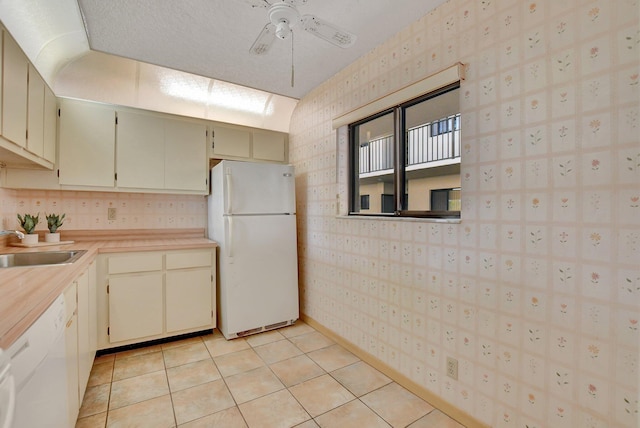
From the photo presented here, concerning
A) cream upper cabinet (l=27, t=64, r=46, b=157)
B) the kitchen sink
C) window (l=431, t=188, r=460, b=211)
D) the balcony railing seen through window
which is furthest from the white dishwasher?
the balcony railing seen through window

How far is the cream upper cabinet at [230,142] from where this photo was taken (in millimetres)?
3029

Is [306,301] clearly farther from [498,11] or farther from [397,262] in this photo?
[498,11]

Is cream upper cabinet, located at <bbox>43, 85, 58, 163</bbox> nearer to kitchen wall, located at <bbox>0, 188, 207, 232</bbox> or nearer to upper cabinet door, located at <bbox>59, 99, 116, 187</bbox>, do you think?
upper cabinet door, located at <bbox>59, 99, 116, 187</bbox>

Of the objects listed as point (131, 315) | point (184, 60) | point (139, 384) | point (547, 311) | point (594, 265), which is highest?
point (184, 60)

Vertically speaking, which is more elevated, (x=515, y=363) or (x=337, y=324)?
(x=515, y=363)

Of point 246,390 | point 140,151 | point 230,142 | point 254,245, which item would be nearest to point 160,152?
point 140,151

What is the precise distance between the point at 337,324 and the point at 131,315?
5.66 feet

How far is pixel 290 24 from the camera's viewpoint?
1428 millimetres

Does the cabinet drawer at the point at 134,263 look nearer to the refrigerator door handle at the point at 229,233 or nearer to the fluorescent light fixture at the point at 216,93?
the refrigerator door handle at the point at 229,233

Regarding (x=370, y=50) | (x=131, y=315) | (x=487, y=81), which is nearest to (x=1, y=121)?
(x=131, y=315)

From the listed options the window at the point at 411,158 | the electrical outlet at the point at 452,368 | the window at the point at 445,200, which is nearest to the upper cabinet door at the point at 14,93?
the window at the point at 411,158

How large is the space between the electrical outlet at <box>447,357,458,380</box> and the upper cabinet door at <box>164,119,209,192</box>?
2.51m

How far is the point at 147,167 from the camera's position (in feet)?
8.90

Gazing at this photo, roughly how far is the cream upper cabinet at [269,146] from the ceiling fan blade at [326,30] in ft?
6.11
